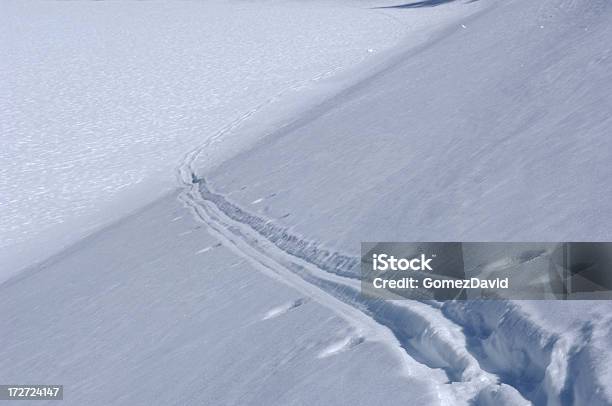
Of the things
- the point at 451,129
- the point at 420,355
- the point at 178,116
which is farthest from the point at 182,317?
the point at 178,116

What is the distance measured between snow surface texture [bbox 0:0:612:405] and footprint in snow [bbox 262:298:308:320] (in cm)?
1

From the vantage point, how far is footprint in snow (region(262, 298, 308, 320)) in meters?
5.04

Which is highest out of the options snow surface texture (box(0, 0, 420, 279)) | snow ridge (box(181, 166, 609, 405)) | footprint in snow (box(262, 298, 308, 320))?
snow surface texture (box(0, 0, 420, 279))

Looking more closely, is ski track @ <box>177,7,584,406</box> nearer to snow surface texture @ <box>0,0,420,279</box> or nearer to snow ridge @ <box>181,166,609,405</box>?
snow ridge @ <box>181,166,609,405</box>

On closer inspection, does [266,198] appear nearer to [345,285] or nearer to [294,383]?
[345,285]

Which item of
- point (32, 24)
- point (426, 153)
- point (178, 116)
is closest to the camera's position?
point (426, 153)

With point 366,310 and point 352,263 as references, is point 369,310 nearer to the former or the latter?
point 366,310

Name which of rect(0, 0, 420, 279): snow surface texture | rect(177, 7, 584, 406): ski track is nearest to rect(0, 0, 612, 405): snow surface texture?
rect(177, 7, 584, 406): ski track

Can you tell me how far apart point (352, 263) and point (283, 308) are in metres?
0.55

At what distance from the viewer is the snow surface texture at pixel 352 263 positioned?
377 centimetres

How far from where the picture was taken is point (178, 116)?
1541 cm

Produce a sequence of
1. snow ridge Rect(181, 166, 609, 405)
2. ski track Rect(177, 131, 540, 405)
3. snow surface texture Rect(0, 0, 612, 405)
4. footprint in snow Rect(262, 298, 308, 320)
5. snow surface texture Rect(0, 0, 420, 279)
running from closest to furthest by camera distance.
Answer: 1. snow ridge Rect(181, 166, 609, 405)
2. ski track Rect(177, 131, 540, 405)
3. snow surface texture Rect(0, 0, 612, 405)
4. footprint in snow Rect(262, 298, 308, 320)
5. snow surface texture Rect(0, 0, 420, 279)

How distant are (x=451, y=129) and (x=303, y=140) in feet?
8.12

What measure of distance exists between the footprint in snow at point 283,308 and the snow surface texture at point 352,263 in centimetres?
1
